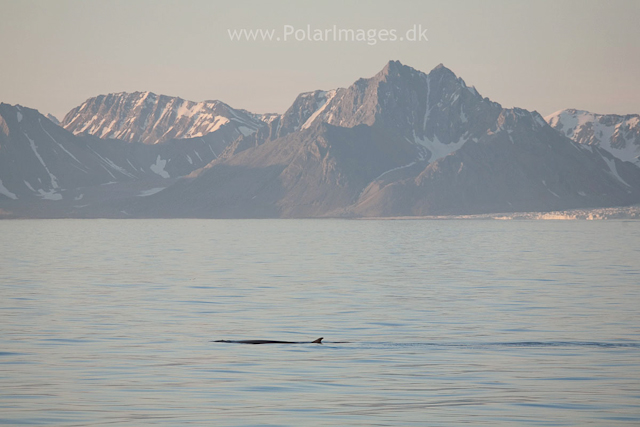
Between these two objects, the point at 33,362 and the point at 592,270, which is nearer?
the point at 33,362

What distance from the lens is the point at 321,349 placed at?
35750 millimetres

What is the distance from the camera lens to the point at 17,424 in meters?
23.3

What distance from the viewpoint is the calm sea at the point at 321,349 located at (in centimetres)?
2509

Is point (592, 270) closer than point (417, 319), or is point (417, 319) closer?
point (417, 319)

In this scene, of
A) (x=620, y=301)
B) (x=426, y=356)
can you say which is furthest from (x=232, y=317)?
(x=620, y=301)

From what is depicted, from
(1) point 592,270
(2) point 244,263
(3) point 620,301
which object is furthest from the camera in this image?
(2) point 244,263

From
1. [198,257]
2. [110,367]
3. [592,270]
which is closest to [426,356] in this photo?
[110,367]

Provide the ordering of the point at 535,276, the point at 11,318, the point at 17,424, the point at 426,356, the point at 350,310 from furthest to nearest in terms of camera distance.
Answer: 1. the point at 535,276
2. the point at 350,310
3. the point at 11,318
4. the point at 426,356
5. the point at 17,424

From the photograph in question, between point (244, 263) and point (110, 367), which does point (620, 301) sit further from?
point (244, 263)

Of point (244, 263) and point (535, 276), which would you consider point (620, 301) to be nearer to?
point (535, 276)

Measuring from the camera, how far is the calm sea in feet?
82.3

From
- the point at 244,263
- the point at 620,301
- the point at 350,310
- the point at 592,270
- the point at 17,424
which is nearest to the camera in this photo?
the point at 17,424

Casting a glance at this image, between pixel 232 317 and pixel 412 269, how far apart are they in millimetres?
38258

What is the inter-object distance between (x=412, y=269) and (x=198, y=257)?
28.0 m
